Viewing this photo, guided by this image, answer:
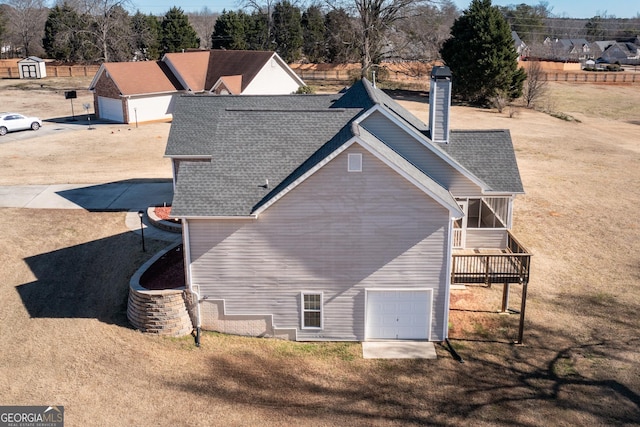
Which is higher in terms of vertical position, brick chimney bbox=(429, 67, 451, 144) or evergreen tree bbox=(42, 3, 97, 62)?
evergreen tree bbox=(42, 3, 97, 62)

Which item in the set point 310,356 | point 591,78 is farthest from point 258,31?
point 310,356

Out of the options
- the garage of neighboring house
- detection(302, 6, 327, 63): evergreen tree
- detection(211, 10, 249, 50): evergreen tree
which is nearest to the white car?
the garage of neighboring house

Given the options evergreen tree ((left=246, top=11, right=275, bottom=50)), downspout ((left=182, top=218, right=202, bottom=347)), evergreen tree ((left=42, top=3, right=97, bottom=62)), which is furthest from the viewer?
evergreen tree ((left=246, top=11, right=275, bottom=50))

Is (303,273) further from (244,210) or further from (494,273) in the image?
(494,273)

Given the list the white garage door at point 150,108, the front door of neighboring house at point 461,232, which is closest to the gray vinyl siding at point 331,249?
the front door of neighboring house at point 461,232

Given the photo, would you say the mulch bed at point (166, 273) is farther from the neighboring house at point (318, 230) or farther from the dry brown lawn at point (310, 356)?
the neighboring house at point (318, 230)

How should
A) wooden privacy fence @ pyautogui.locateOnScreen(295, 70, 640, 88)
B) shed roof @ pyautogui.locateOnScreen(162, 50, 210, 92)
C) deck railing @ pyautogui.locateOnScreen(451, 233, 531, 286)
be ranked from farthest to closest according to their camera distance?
wooden privacy fence @ pyautogui.locateOnScreen(295, 70, 640, 88) → shed roof @ pyautogui.locateOnScreen(162, 50, 210, 92) → deck railing @ pyautogui.locateOnScreen(451, 233, 531, 286)

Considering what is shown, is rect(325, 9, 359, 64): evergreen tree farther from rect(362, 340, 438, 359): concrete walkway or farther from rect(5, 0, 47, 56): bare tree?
rect(362, 340, 438, 359): concrete walkway
